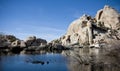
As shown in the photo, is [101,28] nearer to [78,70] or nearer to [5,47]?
[5,47]

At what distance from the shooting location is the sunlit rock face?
15725 centimetres

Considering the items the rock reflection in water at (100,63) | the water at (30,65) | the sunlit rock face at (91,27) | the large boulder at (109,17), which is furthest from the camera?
the large boulder at (109,17)

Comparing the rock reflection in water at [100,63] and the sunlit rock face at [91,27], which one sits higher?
the sunlit rock face at [91,27]

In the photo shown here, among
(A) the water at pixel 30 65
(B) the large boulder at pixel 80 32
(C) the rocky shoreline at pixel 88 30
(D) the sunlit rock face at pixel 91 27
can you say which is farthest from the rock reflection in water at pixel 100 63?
(B) the large boulder at pixel 80 32

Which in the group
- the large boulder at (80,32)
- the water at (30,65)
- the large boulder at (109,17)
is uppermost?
the large boulder at (109,17)

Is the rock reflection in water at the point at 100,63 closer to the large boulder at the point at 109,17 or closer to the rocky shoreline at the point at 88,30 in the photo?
the rocky shoreline at the point at 88,30

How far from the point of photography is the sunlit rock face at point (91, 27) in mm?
157250

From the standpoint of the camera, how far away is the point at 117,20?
167 meters

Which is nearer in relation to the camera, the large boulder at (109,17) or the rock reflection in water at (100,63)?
the rock reflection in water at (100,63)

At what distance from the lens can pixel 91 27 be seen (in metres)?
159

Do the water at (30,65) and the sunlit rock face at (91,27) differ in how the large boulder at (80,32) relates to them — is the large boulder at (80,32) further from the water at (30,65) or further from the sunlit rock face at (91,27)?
the water at (30,65)

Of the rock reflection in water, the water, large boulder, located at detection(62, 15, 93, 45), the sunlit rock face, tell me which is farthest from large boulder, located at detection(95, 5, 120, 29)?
the rock reflection in water

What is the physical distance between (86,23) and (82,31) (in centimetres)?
844

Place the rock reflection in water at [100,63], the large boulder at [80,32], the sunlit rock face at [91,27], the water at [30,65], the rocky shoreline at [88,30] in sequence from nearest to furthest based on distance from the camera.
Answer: the rock reflection in water at [100,63] < the water at [30,65] < the rocky shoreline at [88,30] < the sunlit rock face at [91,27] < the large boulder at [80,32]
